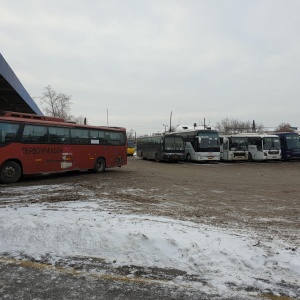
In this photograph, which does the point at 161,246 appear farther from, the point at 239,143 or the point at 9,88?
the point at 239,143

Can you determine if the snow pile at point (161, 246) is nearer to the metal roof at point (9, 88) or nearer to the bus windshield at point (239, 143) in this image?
the metal roof at point (9, 88)

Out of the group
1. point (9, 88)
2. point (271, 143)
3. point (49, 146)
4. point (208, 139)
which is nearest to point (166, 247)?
point (49, 146)

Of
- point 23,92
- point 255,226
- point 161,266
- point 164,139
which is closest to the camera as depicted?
point 161,266

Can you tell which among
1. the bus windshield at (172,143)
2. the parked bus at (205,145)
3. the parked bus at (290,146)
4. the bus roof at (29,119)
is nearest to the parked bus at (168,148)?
the bus windshield at (172,143)

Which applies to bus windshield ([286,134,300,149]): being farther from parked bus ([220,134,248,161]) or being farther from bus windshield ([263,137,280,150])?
parked bus ([220,134,248,161])

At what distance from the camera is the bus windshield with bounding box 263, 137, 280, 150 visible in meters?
30.6

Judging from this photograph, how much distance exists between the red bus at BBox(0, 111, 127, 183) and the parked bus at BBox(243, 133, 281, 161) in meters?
16.8

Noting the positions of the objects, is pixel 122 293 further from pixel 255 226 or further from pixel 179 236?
pixel 255 226

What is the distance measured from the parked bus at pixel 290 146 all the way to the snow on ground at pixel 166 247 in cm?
2839

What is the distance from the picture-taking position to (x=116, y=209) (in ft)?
25.4

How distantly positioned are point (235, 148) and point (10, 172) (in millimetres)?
22672

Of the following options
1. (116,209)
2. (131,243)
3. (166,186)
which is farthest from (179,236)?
(166,186)

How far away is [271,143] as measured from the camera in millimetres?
30719

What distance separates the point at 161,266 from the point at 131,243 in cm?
76
